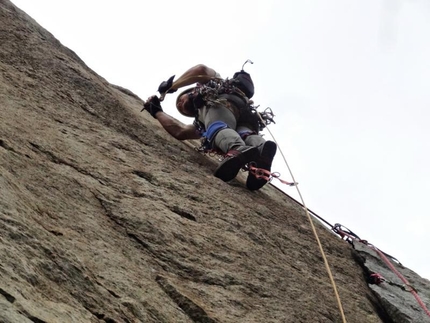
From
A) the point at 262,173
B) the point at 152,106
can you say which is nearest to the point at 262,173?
the point at 262,173

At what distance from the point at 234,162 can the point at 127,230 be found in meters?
1.95

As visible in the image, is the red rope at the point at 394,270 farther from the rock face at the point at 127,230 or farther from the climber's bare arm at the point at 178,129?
the climber's bare arm at the point at 178,129

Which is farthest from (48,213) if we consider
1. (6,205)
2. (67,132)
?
(67,132)

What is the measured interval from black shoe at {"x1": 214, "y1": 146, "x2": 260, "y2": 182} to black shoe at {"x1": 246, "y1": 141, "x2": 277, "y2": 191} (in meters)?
0.08

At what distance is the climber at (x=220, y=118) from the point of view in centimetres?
577

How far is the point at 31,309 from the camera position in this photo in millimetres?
2424

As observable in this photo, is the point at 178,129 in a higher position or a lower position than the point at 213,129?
lower

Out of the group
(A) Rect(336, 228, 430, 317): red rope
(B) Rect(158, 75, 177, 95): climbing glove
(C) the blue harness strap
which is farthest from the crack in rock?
(B) Rect(158, 75, 177, 95): climbing glove

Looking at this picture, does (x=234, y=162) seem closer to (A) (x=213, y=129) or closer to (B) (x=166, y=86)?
(A) (x=213, y=129)

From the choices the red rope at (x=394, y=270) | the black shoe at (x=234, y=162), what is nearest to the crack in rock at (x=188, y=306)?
the red rope at (x=394, y=270)

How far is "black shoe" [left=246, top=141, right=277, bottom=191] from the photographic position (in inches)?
227

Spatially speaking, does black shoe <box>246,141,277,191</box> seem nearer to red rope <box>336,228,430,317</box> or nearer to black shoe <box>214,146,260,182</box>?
black shoe <box>214,146,260,182</box>

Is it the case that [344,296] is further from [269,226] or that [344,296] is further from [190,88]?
[190,88]

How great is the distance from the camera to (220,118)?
6297 millimetres
